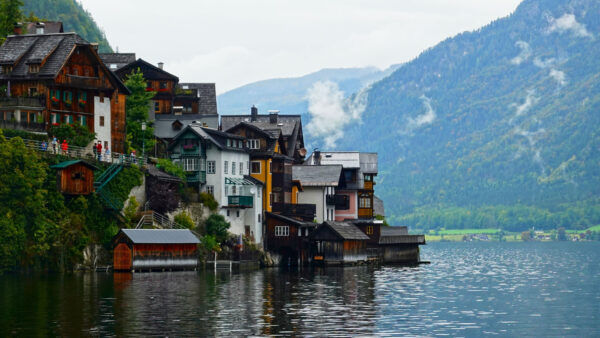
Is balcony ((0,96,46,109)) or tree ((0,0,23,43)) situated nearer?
balcony ((0,96,46,109))

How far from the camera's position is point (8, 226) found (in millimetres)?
95188

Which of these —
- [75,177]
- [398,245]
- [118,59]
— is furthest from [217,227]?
[118,59]

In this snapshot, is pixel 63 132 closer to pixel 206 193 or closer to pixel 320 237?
pixel 206 193

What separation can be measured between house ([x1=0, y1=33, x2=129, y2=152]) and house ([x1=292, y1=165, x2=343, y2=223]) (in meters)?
31.7

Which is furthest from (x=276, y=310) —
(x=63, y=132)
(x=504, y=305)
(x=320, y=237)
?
(x=320, y=237)

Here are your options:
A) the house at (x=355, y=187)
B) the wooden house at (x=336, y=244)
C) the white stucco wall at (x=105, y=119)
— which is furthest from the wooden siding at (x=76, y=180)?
the house at (x=355, y=187)

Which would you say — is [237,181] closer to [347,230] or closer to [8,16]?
[347,230]

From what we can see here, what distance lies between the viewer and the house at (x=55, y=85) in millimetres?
111312

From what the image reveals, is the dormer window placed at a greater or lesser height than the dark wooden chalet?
greater

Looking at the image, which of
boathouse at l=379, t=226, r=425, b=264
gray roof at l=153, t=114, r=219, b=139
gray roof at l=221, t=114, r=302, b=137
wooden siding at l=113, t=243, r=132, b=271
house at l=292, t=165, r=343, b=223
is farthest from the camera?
gray roof at l=221, t=114, r=302, b=137

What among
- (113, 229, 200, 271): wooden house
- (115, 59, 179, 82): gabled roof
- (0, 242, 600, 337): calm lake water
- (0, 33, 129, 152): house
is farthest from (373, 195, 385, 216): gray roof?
(113, 229, 200, 271): wooden house

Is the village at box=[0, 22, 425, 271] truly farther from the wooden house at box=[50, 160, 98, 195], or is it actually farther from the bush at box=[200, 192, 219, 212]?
the bush at box=[200, 192, 219, 212]

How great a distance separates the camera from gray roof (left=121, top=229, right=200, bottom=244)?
102562mm

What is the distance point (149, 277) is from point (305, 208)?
4050 centimetres
